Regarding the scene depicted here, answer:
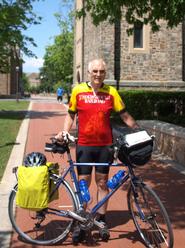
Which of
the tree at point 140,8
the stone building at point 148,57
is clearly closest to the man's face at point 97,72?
the tree at point 140,8

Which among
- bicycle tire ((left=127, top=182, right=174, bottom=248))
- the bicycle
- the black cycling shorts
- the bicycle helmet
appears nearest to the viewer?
bicycle tire ((left=127, top=182, right=174, bottom=248))

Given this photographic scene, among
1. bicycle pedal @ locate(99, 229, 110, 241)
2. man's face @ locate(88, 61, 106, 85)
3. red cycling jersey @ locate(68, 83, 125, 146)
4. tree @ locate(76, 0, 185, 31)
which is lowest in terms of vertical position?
bicycle pedal @ locate(99, 229, 110, 241)

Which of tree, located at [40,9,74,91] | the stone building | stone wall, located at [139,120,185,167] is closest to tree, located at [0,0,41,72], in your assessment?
the stone building

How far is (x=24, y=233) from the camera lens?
5383mm

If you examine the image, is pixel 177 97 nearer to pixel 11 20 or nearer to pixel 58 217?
pixel 11 20

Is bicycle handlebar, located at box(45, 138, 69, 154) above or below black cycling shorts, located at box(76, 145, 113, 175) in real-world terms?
above

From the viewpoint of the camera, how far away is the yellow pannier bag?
4.96 meters


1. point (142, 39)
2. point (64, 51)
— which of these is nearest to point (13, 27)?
point (142, 39)

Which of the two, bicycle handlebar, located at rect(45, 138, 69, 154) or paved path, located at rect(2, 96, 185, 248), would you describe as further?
paved path, located at rect(2, 96, 185, 248)

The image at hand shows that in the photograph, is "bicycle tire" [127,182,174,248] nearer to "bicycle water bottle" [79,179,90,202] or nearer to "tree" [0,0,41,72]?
"bicycle water bottle" [79,179,90,202]

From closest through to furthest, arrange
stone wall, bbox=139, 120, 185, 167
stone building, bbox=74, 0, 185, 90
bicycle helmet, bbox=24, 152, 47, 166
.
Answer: bicycle helmet, bbox=24, 152, 47, 166, stone wall, bbox=139, 120, 185, 167, stone building, bbox=74, 0, 185, 90

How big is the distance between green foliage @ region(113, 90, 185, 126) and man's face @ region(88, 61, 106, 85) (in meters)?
15.9

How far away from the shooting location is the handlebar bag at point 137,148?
495 centimetres

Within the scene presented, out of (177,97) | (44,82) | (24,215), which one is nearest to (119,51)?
(177,97)
